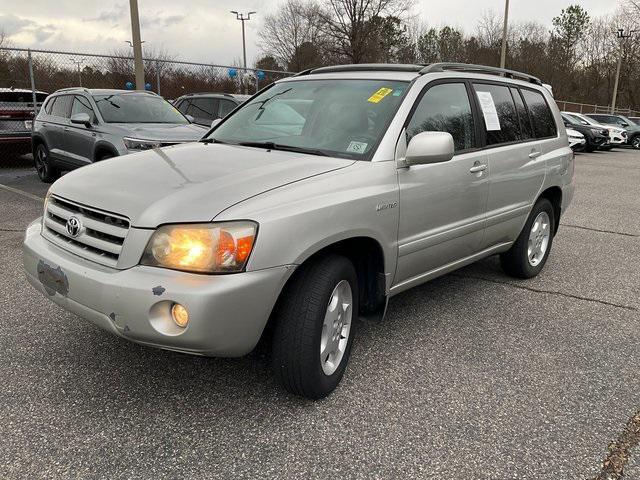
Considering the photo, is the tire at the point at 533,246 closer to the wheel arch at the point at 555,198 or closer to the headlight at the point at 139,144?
the wheel arch at the point at 555,198

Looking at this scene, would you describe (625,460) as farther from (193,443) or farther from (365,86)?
(365,86)

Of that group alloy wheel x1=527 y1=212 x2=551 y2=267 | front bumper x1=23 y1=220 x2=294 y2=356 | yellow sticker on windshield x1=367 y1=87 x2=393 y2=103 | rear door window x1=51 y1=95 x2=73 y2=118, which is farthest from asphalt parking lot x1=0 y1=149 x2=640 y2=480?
rear door window x1=51 y1=95 x2=73 y2=118

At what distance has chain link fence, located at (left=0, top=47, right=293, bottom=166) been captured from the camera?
11008mm

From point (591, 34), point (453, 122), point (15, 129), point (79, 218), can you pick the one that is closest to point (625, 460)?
point (453, 122)

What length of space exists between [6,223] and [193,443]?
17.4 ft

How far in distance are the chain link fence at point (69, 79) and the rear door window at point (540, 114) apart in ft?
32.0

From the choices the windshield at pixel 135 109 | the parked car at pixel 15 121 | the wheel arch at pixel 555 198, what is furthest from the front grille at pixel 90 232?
the parked car at pixel 15 121

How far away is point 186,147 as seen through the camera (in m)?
3.66

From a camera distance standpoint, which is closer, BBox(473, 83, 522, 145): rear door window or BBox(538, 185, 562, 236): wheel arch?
BBox(473, 83, 522, 145): rear door window

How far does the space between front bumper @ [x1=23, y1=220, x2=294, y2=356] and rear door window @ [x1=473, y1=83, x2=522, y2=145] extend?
233 centimetres

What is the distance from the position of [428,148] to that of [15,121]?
34.3ft

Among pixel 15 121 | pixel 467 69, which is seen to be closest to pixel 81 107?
pixel 15 121

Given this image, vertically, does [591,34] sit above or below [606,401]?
above

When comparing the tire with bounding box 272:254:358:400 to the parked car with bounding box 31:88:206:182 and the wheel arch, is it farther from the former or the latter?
the parked car with bounding box 31:88:206:182
